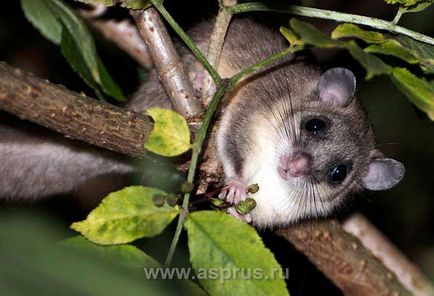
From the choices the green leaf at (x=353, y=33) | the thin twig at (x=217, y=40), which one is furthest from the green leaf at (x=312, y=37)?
the thin twig at (x=217, y=40)

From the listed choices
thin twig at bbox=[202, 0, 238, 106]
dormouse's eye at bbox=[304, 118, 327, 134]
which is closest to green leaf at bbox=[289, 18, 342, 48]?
thin twig at bbox=[202, 0, 238, 106]

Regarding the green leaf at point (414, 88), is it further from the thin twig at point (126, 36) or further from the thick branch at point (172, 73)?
the thin twig at point (126, 36)

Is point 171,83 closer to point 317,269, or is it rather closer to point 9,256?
point 317,269

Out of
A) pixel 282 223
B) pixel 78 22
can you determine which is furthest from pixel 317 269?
pixel 78 22

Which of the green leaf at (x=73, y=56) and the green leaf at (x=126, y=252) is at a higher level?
the green leaf at (x=73, y=56)

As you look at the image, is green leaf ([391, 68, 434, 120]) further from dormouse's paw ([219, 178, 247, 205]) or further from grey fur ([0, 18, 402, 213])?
grey fur ([0, 18, 402, 213])

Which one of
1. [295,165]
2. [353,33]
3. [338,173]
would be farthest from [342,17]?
[338,173]
